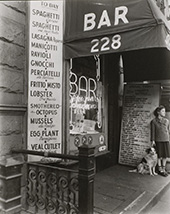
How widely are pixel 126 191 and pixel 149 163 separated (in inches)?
52.6

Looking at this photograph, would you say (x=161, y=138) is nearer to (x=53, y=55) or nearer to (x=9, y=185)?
(x=53, y=55)

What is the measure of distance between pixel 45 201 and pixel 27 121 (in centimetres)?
129

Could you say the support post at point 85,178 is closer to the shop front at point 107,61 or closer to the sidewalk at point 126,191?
the sidewalk at point 126,191

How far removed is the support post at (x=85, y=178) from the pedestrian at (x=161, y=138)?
11.0 feet

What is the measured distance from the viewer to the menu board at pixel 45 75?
3.58 metres

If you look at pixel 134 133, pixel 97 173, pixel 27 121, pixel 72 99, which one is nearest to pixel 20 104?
pixel 27 121

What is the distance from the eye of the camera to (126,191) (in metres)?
4.14

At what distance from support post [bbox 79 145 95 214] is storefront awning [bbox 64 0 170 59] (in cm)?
171

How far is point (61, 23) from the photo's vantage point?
155 inches

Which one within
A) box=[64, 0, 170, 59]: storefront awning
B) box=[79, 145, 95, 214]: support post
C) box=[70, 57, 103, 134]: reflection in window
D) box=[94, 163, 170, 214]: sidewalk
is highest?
box=[64, 0, 170, 59]: storefront awning

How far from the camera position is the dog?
5195mm

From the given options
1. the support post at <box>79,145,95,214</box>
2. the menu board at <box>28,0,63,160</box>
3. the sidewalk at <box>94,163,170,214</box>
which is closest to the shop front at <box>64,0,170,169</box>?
the menu board at <box>28,0,63,160</box>

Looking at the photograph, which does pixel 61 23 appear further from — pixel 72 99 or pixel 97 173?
pixel 97 173

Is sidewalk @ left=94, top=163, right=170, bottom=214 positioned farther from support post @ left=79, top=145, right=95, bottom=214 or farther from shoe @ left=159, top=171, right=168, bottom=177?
support post @ left=79, top=145, right=95, bottom=214
